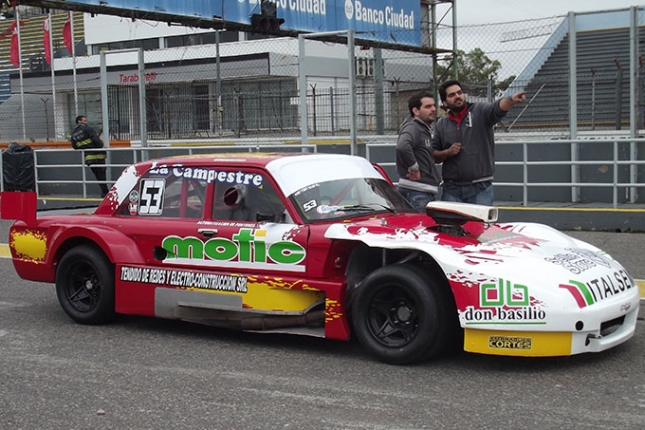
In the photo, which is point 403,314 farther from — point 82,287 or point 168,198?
point 82,287

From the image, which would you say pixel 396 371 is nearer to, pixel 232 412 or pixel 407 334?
pixel 407 334

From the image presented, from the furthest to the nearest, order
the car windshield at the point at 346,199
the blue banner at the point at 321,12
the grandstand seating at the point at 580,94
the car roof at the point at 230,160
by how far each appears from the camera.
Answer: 1. the blue banner at the point at 321,12
2. the grandstand seating at the point at 580,94
3. the car roof at the point at 230,160
4. the car windshield at the point at 346,199

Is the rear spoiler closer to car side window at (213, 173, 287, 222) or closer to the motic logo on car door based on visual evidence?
the motic logo on car door

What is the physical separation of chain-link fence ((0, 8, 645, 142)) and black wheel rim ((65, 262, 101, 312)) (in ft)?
22.7

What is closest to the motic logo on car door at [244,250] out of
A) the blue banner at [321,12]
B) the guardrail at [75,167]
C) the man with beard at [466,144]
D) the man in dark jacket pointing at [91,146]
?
the man with beard at [466,144]

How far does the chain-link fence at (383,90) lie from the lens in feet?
41.8

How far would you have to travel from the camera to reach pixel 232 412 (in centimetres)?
483

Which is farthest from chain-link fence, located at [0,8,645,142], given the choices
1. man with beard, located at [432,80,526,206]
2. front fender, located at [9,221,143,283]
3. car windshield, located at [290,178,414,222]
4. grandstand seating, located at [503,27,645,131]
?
front fender, located at [9,221,143,283]

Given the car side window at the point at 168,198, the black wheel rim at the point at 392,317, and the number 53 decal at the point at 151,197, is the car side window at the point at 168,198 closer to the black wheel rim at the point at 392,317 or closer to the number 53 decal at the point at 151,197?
the number 53 decal at the point at 151,197

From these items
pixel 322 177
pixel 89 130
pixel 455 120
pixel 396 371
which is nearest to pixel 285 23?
pixel 89 130

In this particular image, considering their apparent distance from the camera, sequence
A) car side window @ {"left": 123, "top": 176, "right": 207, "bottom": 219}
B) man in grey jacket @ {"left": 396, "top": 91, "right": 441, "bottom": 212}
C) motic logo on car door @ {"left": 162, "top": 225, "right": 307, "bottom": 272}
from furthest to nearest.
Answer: man in grey jacket @ {"left": 396, "top": 91, "right": 441, "bottom": 212}, car side window @ {"left": 123, "top": 176, "right": 207, "bottom": 219}, motic logo on car door @ {"left": 162, "top": 225, "right": 307, "bottom": 272}

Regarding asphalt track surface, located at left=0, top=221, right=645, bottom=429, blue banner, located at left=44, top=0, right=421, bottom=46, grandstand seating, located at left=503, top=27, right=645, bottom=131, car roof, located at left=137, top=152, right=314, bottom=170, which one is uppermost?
blue banner, located at left=44, top=0, right=421, bottom=46

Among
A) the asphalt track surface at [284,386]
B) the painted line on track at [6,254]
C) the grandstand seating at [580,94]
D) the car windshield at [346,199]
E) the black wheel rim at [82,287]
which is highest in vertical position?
the grandstand seating at [580,94]

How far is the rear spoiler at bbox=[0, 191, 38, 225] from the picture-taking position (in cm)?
749
